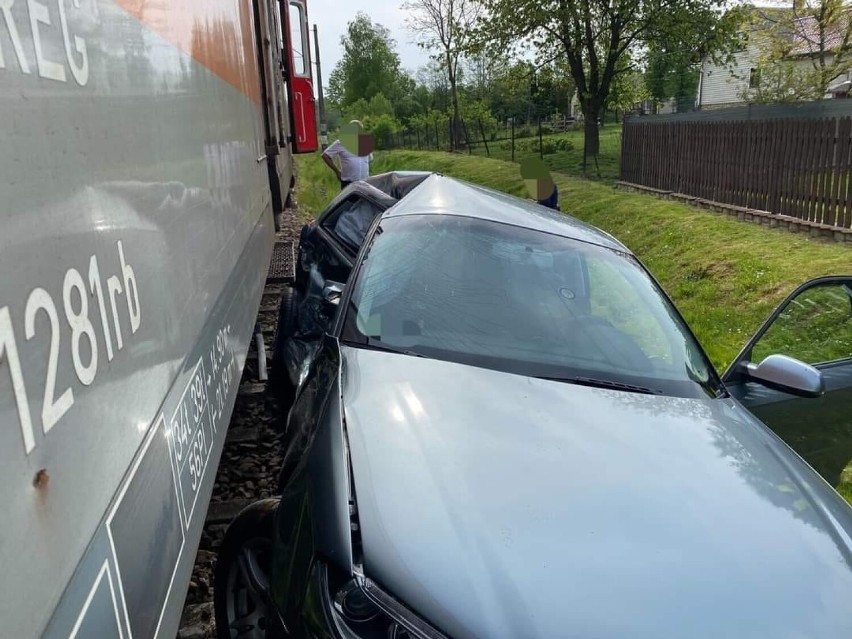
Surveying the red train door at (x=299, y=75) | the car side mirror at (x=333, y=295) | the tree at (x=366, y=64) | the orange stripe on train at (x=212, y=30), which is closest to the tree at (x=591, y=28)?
the red train door at (x=299, y=75)

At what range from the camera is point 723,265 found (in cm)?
827

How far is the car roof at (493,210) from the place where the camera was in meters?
3.58

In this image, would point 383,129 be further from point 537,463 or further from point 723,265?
point 537,463

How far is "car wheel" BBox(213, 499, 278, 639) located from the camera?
8.27 ft

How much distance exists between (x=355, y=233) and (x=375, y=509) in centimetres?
329

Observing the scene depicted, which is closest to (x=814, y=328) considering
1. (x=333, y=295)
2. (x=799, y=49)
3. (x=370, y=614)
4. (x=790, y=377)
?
(x=790, y=377)

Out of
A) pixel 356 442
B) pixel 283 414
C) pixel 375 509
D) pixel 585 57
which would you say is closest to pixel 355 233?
pixel 283 414

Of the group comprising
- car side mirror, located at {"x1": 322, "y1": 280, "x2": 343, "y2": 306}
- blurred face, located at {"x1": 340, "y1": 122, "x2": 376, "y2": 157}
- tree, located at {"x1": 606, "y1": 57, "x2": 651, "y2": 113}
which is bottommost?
car side mirror, located at {"x1": 322, "y1": 280, "x2": 343, "y2": 306}

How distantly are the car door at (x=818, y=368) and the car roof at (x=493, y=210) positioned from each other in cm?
83

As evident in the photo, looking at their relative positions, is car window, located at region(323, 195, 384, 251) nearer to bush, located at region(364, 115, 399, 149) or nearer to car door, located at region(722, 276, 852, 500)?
car door, located at region(722, 276, 852, 500)

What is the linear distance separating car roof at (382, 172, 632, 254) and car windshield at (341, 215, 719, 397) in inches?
3.4

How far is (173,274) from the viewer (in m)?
1.96

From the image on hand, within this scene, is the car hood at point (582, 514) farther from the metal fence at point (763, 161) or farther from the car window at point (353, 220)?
the metal fence at point (763, 161)

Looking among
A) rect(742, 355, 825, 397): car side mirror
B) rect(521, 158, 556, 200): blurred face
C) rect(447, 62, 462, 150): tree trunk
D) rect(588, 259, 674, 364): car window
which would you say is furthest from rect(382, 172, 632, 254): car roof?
rect(447, 62, 462, 150): tree trunk
